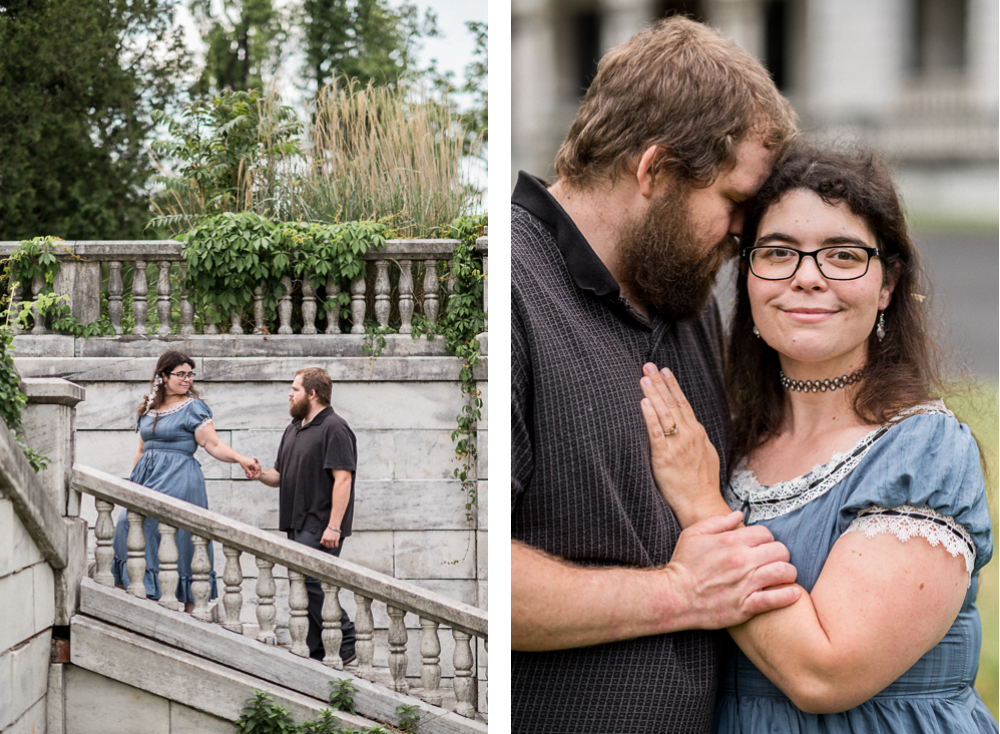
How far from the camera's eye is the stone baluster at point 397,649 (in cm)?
311

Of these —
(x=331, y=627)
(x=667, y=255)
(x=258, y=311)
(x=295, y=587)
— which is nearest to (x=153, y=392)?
(x=258, y=311)

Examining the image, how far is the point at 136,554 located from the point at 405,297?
145 centimetres

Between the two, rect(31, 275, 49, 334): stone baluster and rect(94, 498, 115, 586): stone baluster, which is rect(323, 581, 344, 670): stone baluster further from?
rect(31, 275, 49, 334): stone baluster

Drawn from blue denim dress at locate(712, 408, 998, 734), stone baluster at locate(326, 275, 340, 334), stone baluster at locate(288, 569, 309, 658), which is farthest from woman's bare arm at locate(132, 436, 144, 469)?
blue denim dress at locate(712, 408, 998, 734)

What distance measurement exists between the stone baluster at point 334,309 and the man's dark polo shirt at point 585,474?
1.69m

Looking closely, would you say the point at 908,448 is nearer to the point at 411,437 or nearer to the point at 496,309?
the point at 496,309

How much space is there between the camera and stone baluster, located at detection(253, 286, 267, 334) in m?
3.20

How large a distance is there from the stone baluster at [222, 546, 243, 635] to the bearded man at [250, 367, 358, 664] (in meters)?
0.24

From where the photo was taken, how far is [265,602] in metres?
3.14

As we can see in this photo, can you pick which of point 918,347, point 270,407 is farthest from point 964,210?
point 270,407

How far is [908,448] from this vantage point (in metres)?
1.49

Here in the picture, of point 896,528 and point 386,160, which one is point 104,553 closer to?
point 386,160

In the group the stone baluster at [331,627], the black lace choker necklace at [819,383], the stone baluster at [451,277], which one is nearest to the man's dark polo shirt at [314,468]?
the stone baluster at [331,627]

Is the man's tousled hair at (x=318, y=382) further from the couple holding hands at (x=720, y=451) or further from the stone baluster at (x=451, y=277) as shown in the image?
the couple holding hands at (x=720, y=451)
